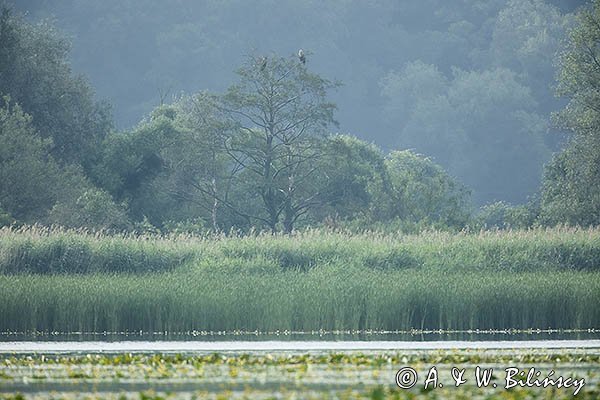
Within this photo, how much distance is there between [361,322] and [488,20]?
86709mm

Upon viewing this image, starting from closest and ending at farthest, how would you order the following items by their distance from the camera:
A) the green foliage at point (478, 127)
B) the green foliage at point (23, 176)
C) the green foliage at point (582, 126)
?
the green foliage at point (23, 176) → the green foliage at point (582, 126) → the green foliage at point (478, 127)

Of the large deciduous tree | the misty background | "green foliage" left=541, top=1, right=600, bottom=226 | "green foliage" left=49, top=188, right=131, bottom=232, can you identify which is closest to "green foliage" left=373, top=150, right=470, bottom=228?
the large deciduous tree

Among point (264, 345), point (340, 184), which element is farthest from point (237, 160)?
point (264, 345)

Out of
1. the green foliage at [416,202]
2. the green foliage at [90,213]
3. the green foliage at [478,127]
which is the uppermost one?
the green foliage at [478,127]

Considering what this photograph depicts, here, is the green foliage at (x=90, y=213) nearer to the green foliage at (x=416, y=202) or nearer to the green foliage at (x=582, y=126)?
the green foliage at (x=416, y=202)

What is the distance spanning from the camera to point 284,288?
27781 millimetres

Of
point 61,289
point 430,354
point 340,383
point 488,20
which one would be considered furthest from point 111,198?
point 488,20

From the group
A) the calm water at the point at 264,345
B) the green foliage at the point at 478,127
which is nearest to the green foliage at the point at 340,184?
the calm water at the point at 264,345

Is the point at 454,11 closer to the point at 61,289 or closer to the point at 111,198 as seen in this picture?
the point at 111,198

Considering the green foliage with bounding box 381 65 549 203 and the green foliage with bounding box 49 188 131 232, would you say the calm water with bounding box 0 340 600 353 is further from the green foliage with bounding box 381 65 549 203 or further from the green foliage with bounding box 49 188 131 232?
the green foliage with bounding box 381 65 549 203

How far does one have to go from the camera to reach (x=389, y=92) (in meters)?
102

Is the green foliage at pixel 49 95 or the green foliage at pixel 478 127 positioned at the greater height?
the green foliage at pixel 478 127

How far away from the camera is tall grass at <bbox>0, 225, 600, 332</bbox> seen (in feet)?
86.6

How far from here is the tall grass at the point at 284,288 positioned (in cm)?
2639
